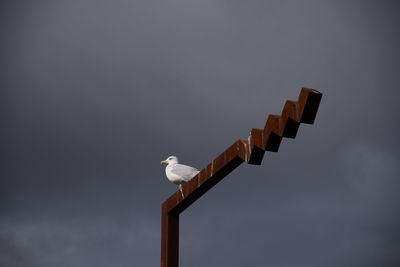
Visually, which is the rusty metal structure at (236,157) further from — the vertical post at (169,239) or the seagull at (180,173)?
the seagull at (180,173)

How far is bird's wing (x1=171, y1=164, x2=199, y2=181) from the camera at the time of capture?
14695 mm

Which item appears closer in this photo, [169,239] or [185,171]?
[169,239]

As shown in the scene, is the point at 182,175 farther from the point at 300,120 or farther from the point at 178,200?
the point at 300,120

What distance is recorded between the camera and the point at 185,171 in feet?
48.4

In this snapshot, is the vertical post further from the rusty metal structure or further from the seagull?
the seagull

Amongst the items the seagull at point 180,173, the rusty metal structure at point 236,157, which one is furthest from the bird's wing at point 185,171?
the rusty metal structure at point 236,157

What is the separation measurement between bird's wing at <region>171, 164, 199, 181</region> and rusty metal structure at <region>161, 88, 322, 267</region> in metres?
4.59

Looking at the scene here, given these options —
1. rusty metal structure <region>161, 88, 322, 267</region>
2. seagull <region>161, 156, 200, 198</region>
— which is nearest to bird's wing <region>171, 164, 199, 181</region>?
seagull <region>161, 156, 200, 198</region>

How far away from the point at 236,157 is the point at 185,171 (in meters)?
6.32

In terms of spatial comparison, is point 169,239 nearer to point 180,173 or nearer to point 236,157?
point 236,157

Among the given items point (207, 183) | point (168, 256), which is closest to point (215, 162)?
point (207, 183)

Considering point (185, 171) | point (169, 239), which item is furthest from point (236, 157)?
point (185, 171)

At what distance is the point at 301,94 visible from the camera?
7.07 metres

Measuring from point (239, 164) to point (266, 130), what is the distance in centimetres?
92
